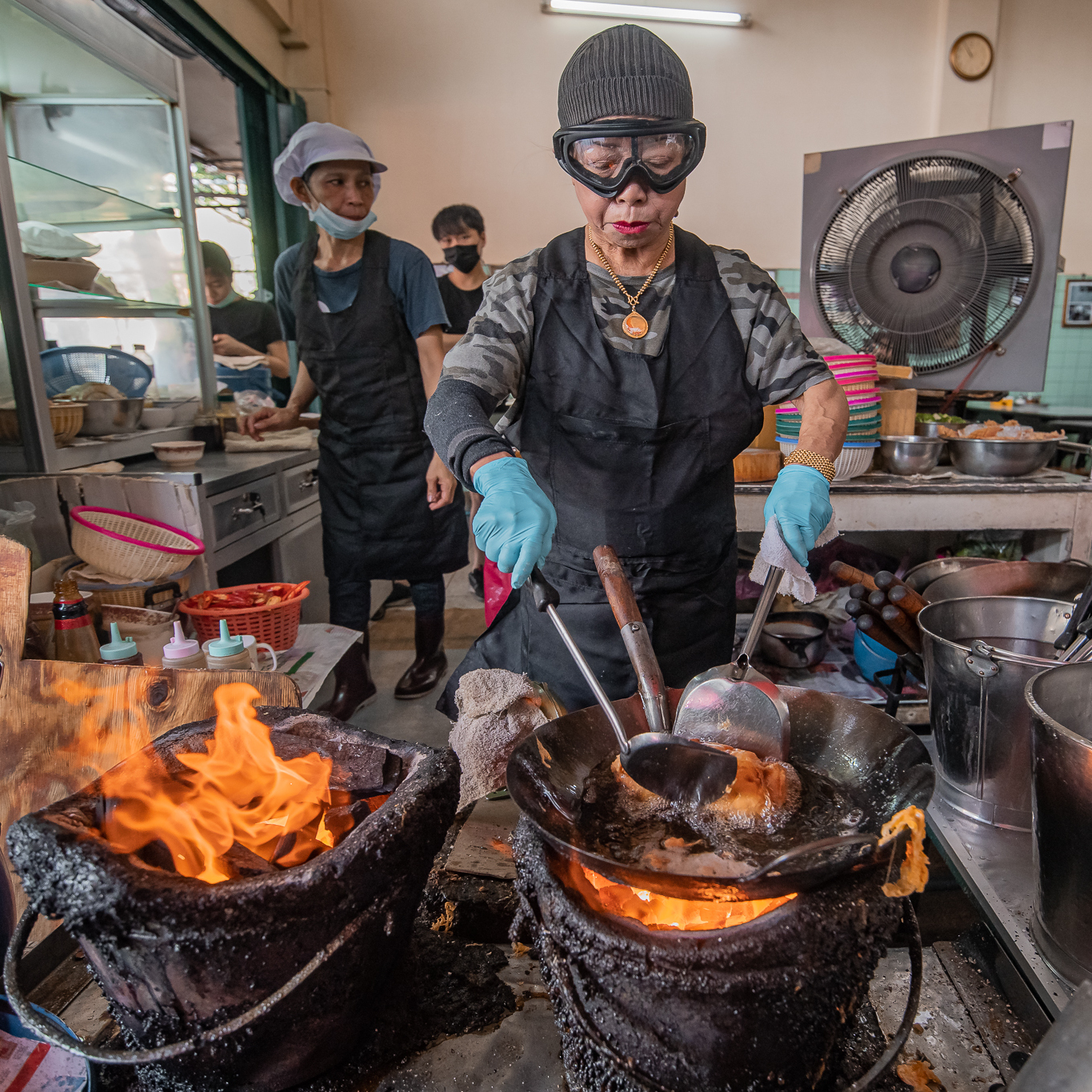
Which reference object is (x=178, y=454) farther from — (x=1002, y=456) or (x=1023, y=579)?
(x=1002, y=456)

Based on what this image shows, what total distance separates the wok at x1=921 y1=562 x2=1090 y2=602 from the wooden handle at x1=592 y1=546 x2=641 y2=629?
133cm

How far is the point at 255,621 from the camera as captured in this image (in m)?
2.25

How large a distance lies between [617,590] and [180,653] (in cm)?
109

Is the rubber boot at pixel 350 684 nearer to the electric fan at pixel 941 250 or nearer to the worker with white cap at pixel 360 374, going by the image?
the worker with white cap at pixel 360 374

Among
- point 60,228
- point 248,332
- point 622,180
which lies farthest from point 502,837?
point 248,332

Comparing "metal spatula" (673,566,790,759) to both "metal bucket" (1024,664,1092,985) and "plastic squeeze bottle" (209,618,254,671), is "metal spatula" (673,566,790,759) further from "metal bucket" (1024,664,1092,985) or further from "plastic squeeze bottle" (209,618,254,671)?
"plastic squeeze bottle" (209,618,254,671)

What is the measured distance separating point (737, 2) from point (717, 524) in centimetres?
611

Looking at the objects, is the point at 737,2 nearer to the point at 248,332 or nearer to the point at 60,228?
the point at 248,332

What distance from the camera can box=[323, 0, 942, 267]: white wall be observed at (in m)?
5.85

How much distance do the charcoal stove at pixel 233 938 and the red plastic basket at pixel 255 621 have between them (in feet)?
3.89

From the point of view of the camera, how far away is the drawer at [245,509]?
2832mm

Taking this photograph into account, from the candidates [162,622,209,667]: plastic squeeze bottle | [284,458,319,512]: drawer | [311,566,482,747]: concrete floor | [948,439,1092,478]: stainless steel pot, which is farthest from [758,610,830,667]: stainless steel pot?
[284,458,319,512]: drawer

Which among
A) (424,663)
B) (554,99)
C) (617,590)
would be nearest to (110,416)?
(424,663)

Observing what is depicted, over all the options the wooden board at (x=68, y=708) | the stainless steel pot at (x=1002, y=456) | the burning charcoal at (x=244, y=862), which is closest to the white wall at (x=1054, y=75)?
the stainless steel pot at (x=1002, y=456)
